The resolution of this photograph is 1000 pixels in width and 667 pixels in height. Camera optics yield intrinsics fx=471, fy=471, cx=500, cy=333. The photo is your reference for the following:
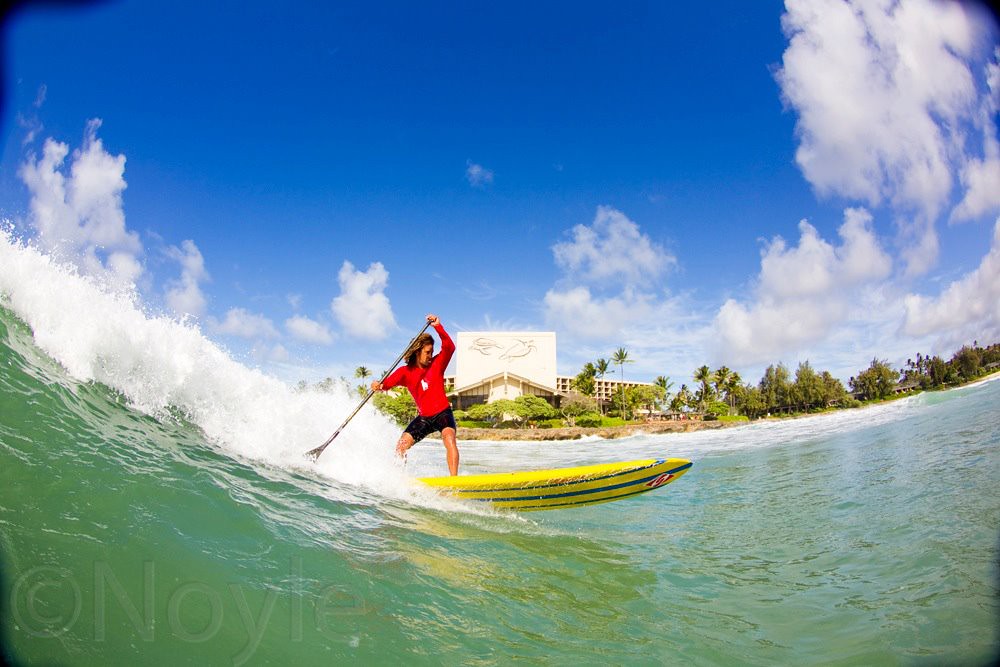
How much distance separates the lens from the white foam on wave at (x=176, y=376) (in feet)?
21.0

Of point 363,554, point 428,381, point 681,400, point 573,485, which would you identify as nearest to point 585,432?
point 681,400

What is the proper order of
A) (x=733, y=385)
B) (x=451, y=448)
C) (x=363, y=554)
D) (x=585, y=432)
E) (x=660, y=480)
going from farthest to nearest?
1. (x=733, y=385)
2. (x=585, y=432)
3. (x=451, y=448)
4. (x=660, y=480)
5. (x=363, y=554)

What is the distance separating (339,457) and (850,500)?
7.74m

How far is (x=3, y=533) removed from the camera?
8.68 feet

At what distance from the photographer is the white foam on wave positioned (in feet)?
21.0

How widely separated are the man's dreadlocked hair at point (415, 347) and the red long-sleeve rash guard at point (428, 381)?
0.11 m

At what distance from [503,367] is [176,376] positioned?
8603 centimetres

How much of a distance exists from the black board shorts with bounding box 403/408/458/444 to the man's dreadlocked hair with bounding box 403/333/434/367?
0.91m

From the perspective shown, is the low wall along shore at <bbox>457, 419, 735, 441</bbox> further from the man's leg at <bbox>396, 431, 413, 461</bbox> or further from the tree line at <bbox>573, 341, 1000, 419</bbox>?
the man's leg at <bbox>396, 431, 413, 461</bbox>

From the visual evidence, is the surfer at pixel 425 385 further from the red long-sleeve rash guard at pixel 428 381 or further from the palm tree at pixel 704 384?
the palm tree at pixel 704 384

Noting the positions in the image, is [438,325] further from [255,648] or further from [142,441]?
[255,648]

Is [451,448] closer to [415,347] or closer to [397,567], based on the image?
[415,347]

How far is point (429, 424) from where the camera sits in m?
7.65

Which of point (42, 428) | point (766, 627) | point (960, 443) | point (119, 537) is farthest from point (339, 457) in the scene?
point (960, 443)
